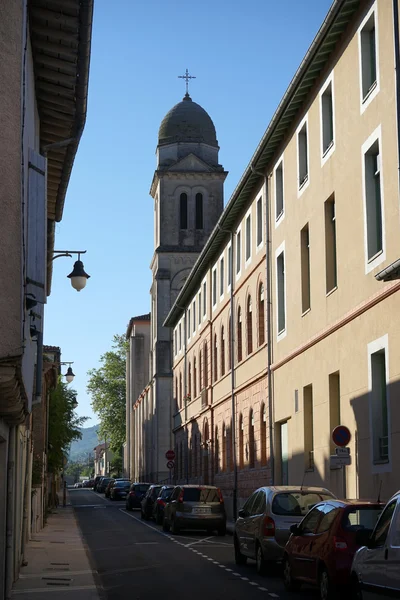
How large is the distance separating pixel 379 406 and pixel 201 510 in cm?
1214

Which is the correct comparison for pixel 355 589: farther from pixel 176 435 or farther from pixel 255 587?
pixel 176 435

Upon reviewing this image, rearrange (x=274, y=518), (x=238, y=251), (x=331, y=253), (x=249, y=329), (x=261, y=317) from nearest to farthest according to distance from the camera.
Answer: (x=274, y=518)
(x=331, y=253)
(x=261, y=317)
(x=249, y=329)
(x=238, y=251)

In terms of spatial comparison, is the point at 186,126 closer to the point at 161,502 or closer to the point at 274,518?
the point at 161,502

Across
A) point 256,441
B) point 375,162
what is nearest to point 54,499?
point 256,441

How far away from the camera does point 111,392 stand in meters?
122

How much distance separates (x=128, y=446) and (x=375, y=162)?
3610 inches

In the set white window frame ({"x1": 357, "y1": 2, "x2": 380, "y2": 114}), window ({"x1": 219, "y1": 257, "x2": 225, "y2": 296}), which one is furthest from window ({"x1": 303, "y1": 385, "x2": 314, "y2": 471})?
window ({"x1": 219, "y1": 257, "x2": 225, "y2": 296})

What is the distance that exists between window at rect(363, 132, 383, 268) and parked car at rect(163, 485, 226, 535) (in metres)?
13.0

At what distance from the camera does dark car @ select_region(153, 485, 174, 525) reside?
1639 inches

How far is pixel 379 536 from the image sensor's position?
11.7 metres

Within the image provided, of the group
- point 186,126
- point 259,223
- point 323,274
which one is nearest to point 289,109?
point 323,274

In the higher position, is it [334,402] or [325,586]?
[334,402]

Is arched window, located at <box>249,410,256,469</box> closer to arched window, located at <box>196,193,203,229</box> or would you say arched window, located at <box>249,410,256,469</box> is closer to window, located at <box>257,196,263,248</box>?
window, located at <box>257,196,263,248</box>

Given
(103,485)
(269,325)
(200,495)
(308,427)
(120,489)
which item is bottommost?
(200,495)
